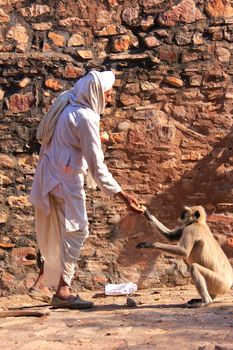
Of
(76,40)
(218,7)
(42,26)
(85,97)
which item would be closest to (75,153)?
(85,97)

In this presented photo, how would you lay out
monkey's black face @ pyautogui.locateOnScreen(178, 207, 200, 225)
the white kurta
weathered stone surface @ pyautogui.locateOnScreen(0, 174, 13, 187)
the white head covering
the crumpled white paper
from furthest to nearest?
weathered stone surface @ pyautogui.locateOnScreen(0, 174, 13, 187) < the crumpled white paper < monkey's black face @ pyautogui.locateOnScreen(178, 207, 200, 225) < the white head covering < the white kurta

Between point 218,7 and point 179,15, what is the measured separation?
34 centimetres

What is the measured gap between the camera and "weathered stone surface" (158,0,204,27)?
626 cm

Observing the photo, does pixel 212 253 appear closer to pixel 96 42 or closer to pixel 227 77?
pixel 227 77

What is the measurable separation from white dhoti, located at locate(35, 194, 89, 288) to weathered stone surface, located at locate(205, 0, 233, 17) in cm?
231

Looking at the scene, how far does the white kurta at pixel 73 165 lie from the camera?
483 cm

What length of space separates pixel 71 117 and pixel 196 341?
1775 mm

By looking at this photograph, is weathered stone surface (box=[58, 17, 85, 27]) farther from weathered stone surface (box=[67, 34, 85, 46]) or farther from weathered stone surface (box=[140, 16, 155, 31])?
weathered stone surface (box=[140, 16, 155, 31])

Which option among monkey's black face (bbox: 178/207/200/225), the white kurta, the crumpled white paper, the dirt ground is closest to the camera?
the dirt ground

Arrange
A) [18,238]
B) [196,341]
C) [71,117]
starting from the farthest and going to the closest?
1. [18,238]
2. [71,117]
3. [196,341]

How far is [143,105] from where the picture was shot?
6.27m

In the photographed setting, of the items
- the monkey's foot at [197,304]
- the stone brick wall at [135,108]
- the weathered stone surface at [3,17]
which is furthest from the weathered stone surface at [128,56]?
the monkey's foot at [197,304]

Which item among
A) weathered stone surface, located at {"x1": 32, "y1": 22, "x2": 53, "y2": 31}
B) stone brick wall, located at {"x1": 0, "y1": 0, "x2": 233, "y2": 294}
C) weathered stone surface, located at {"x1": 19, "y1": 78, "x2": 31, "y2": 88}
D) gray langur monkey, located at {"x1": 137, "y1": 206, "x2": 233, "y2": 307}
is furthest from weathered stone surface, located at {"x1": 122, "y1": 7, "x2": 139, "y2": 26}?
gray langur monkey, located at {"x1": 137, "y1": 206, "x2": 233, "y2": 307}

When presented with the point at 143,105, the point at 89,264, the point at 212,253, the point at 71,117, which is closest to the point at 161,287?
the point at 89,264
